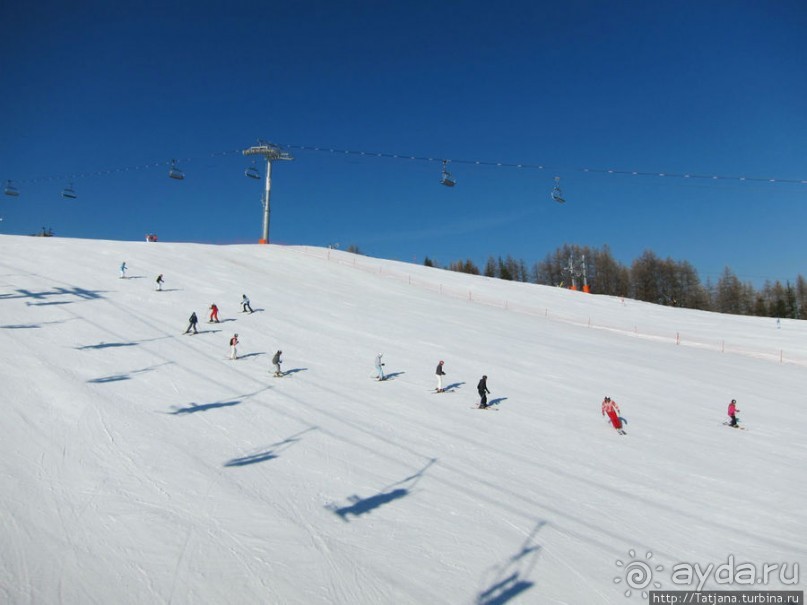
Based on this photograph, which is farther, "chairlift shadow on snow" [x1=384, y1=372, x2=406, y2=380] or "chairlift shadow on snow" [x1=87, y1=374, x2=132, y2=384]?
"chairlift shadow on snow" [x1=384, y1=372, x2=406, y2=380]

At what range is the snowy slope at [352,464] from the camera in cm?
703

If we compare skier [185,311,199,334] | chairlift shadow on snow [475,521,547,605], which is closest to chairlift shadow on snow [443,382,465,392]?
chairlift shadow on snow [475,521,547,605]

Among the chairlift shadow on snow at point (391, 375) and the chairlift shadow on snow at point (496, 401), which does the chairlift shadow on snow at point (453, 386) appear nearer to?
the chairlift shadow on snow at point (496, 401)

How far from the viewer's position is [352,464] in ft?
34.3

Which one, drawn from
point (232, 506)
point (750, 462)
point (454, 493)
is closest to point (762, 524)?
point (750, 462)

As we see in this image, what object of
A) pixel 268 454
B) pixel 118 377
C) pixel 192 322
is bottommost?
pixel 268 454

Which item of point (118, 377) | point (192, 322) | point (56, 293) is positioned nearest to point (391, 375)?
point (118, 377)

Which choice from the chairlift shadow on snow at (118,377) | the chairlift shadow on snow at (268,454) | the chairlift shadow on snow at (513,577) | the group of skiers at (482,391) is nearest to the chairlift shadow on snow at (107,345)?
the group of skiers at (482,391)

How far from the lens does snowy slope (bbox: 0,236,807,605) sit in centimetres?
703

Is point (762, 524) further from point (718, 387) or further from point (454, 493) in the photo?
point (718, 387)

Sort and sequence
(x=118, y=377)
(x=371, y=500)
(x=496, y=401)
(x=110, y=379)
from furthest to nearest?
(x=496, y=401) < (x=118, y=377) < (x=110, y=379) < (x=371, y=500)

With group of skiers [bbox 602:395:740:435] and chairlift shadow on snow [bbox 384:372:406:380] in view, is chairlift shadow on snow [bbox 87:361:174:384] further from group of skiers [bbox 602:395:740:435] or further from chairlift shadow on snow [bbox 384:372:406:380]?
group of skiers [bbox 602:395:740:435]

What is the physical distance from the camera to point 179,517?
7.95 m

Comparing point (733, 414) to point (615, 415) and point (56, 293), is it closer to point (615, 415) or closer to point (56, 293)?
point (615, 415)
